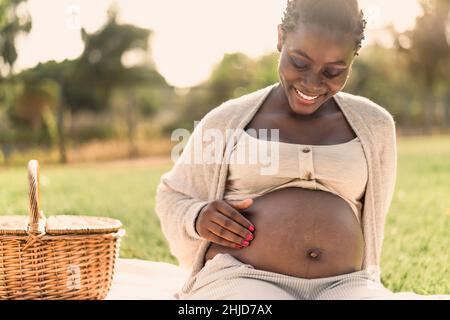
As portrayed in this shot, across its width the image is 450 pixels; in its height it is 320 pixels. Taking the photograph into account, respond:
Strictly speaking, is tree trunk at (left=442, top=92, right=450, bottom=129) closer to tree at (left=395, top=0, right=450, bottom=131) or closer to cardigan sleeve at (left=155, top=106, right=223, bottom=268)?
tree at (left=395, top=0, right=450, bottom=131)

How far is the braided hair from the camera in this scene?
8.20 feet

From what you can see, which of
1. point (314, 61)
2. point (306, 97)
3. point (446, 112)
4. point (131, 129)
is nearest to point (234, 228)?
point (306, 97)

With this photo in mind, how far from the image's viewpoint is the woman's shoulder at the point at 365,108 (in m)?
2.87

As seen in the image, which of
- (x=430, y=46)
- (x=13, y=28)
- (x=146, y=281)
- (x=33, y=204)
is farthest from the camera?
(x=430, y=46)

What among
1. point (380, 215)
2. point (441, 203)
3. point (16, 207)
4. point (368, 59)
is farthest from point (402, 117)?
point (380, 215)

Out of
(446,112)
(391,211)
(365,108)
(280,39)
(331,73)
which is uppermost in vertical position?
(280,39)

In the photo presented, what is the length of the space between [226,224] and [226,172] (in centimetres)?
33

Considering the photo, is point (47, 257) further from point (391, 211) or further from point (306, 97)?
point (391, 211)

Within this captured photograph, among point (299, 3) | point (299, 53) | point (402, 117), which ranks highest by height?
point (299, 3)

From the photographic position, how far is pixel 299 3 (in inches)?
102

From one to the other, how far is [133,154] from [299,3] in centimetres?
1790

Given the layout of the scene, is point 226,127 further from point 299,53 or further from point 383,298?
point 383,298

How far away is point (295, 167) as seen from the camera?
8.45ft

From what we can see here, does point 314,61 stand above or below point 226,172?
above
